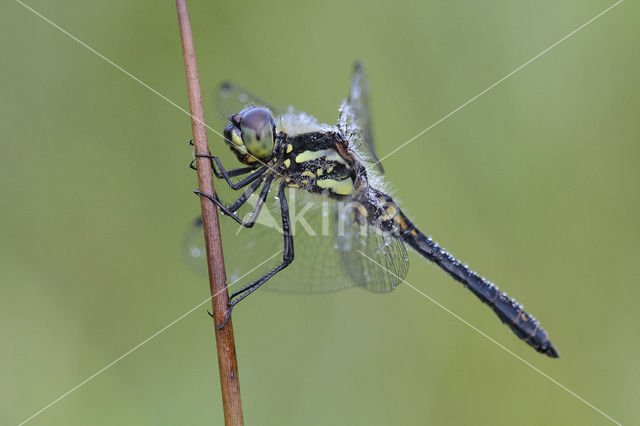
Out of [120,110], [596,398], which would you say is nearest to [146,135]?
[120,110]

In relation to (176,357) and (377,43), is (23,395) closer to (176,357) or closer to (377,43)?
(176,357)

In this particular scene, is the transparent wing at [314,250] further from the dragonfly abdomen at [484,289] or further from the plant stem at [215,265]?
the plant stem at [215,265]

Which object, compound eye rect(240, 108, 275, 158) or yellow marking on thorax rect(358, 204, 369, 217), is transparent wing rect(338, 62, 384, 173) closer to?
yellow marking on thorax rect(358, 204, 369, 217)

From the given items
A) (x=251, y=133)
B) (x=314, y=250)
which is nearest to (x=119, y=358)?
(x=314, y=250)

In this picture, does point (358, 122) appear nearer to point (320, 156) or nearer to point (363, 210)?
point (320, 156)

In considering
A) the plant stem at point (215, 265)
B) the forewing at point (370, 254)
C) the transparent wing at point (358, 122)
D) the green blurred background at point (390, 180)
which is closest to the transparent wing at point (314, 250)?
the forewing at point (370, 254)

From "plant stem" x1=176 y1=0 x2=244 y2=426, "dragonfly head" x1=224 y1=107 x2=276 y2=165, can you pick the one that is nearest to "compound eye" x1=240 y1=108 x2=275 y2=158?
"dragonfly head" x1=224 y1=107 x2=276 y2=165
